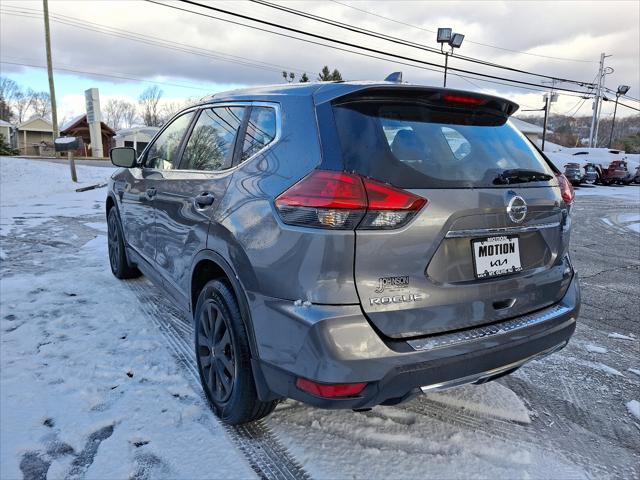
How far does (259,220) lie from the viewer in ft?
6.93

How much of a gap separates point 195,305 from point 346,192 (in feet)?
4.68

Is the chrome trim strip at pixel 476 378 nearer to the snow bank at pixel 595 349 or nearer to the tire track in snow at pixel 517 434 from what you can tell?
the tire track in snow at pixel 517 434

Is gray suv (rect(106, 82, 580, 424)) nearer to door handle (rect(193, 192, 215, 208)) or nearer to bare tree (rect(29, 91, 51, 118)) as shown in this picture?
door handle (rect(193, 192, 215, 208))

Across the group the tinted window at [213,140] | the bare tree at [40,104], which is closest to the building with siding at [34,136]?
the bare tree at [40,104]

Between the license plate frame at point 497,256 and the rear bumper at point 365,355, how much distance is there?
0.25m

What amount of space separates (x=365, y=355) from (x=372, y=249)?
415 mm

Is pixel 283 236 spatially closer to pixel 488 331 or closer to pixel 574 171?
pixel 488 331

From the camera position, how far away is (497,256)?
214cm

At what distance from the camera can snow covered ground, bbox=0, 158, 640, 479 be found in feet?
7.25

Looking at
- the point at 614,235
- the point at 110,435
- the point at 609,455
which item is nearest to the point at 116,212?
the point at 110,435

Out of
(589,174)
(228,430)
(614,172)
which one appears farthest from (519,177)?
(614,172)

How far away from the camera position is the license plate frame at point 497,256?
207 cm

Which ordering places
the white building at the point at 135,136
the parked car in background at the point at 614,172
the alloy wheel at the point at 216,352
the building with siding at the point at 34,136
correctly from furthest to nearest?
the building with siding at the point at 34,136 < the white building at the point at 135,136 < the parked car in background at the point at 614,172 < the alloy wheel at the point at 216,352

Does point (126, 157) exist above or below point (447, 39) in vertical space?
below
